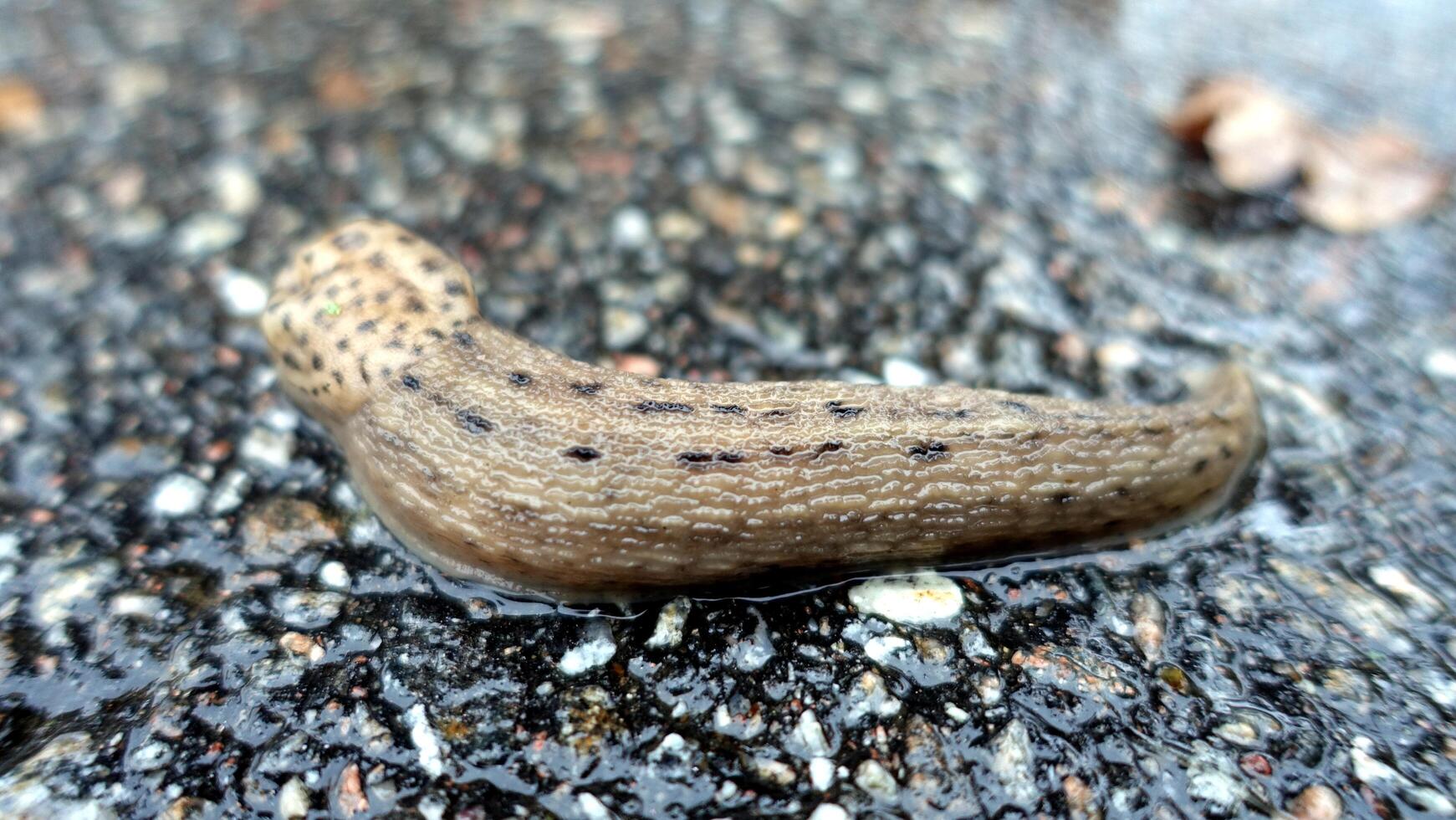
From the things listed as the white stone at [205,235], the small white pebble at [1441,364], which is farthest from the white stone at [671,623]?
the small white pebble at [1441,364]

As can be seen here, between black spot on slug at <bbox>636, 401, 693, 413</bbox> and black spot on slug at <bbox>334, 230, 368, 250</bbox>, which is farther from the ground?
black spot on slug at <bbox>636, 401, 693, 413</bbox>

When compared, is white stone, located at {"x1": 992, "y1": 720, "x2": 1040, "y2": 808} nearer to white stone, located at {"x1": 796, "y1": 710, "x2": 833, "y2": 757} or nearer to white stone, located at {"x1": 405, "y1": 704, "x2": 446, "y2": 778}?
white stone, located at {"x1": 796, "y1": 710, "x2": 833, "y2": 757}

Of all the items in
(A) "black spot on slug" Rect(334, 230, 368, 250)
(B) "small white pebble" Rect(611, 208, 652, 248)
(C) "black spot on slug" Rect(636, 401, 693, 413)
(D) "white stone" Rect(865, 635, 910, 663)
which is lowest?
(D) "white stone" Rect(865, 635, 910, 663)

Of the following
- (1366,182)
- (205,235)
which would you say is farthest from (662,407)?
(1366,182)

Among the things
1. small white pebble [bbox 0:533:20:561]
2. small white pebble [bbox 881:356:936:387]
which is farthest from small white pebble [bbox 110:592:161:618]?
small white pebble [bbox 881:356:936:387]

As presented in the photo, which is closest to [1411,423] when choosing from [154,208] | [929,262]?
[929,262]

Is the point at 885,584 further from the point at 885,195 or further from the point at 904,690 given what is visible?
the point at 885,195
